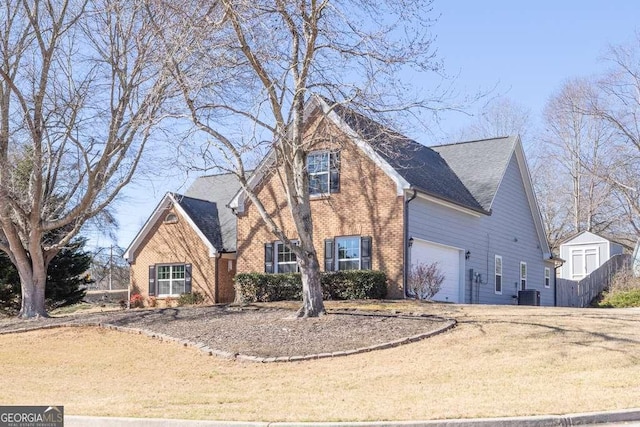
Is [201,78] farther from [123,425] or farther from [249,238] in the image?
[249,238]

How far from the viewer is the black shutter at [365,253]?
24.8 meters

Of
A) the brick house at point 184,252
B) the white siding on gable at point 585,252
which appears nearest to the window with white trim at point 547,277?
the white siding on gable at point 585,252

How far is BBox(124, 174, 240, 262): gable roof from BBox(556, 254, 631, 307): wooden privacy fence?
50.8 ft

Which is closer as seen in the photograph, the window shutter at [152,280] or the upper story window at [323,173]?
the upper story window at [323,173]

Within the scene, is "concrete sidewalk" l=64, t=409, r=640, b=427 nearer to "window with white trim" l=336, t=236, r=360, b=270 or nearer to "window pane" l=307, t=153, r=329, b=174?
"window with white trim" l=336, t=236, r=360, b=270

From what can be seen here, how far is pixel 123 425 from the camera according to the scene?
9.55 metres

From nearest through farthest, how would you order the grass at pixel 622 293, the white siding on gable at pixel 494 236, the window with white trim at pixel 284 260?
the white siding on gable at pixel 494 236 → the window with white trim at pixel 284 260 → the grass at pixel 622 293

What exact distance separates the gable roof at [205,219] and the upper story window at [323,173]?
548 centimetres

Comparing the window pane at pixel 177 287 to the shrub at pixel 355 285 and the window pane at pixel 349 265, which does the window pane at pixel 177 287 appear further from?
the shrub at pixel 355 285

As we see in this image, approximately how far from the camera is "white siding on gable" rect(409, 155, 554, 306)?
25.7 metres

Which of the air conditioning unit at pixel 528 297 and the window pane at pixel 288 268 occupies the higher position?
the window pane at pixel 288 268

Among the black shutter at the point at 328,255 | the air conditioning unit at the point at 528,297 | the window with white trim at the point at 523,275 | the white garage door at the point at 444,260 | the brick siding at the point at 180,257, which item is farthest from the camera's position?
the window with white trim at the point at 523,275

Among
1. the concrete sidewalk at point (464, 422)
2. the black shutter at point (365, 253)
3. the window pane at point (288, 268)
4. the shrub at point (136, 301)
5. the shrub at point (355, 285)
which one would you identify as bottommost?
the shrub at point (136, 301)

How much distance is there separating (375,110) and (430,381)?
21.5 ft
